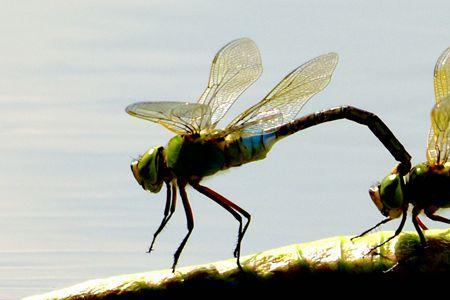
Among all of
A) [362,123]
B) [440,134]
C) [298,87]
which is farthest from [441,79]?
[298,87]

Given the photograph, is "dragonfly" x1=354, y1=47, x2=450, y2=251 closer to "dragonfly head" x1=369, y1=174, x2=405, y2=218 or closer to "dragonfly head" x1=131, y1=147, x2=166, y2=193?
"dragonfly head" x1=369, y1=174, x2=405, y2=218

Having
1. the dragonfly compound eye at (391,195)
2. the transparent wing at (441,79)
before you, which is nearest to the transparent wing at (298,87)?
the transparent wing at (441,79)

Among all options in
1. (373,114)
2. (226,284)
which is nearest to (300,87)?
(373,114)

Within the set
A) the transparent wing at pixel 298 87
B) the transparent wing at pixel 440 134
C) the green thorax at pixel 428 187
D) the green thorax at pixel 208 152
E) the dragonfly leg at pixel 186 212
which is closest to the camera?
the green thorax at pixel 428 187

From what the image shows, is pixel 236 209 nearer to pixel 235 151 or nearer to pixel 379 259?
pixel 235 151

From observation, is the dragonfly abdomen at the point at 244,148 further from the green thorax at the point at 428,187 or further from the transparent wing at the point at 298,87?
the green thorax at the point at 428,187
